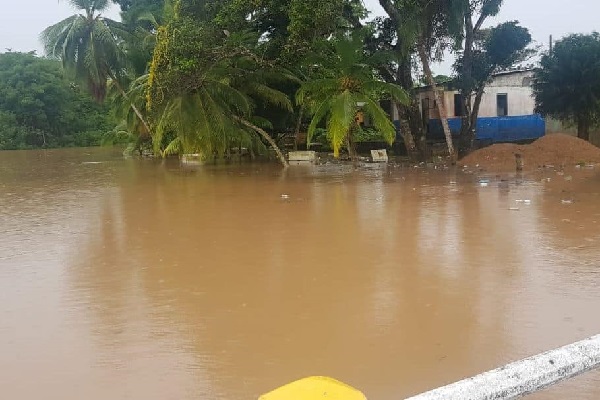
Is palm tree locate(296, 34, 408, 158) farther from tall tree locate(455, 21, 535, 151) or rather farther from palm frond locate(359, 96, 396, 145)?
tall tree locate(455, 21, 535, 151)

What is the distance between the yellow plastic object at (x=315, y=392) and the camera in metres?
1.66

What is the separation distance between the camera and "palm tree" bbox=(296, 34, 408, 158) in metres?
17.0

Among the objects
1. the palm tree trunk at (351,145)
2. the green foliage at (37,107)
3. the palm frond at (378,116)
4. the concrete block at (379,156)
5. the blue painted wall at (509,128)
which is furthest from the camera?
the green foliage at (37,107)

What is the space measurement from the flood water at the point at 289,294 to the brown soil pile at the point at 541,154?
22.8ft

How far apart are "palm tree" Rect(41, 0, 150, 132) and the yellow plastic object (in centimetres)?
2609

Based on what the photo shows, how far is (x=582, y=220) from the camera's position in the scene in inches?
336

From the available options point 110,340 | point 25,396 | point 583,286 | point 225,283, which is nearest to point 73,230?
point 225,283

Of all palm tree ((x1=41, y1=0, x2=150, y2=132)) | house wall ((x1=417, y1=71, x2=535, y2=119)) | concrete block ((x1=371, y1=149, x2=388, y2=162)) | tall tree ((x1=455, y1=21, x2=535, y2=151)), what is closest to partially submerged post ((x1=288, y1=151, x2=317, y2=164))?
concrete block ((x1=371, y1=149, x2=388, y2=162))

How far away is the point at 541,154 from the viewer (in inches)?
715

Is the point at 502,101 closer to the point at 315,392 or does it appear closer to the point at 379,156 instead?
the point at 379,156

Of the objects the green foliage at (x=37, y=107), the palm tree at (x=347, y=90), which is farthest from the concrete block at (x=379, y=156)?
the green foliage at (x=37, y=107)

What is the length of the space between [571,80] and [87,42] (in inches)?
773

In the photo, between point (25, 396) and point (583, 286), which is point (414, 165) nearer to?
point (583, 286)

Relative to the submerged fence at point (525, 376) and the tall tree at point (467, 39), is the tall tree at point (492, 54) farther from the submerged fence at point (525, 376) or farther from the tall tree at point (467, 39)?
the submerged fence at point (525, 376)
